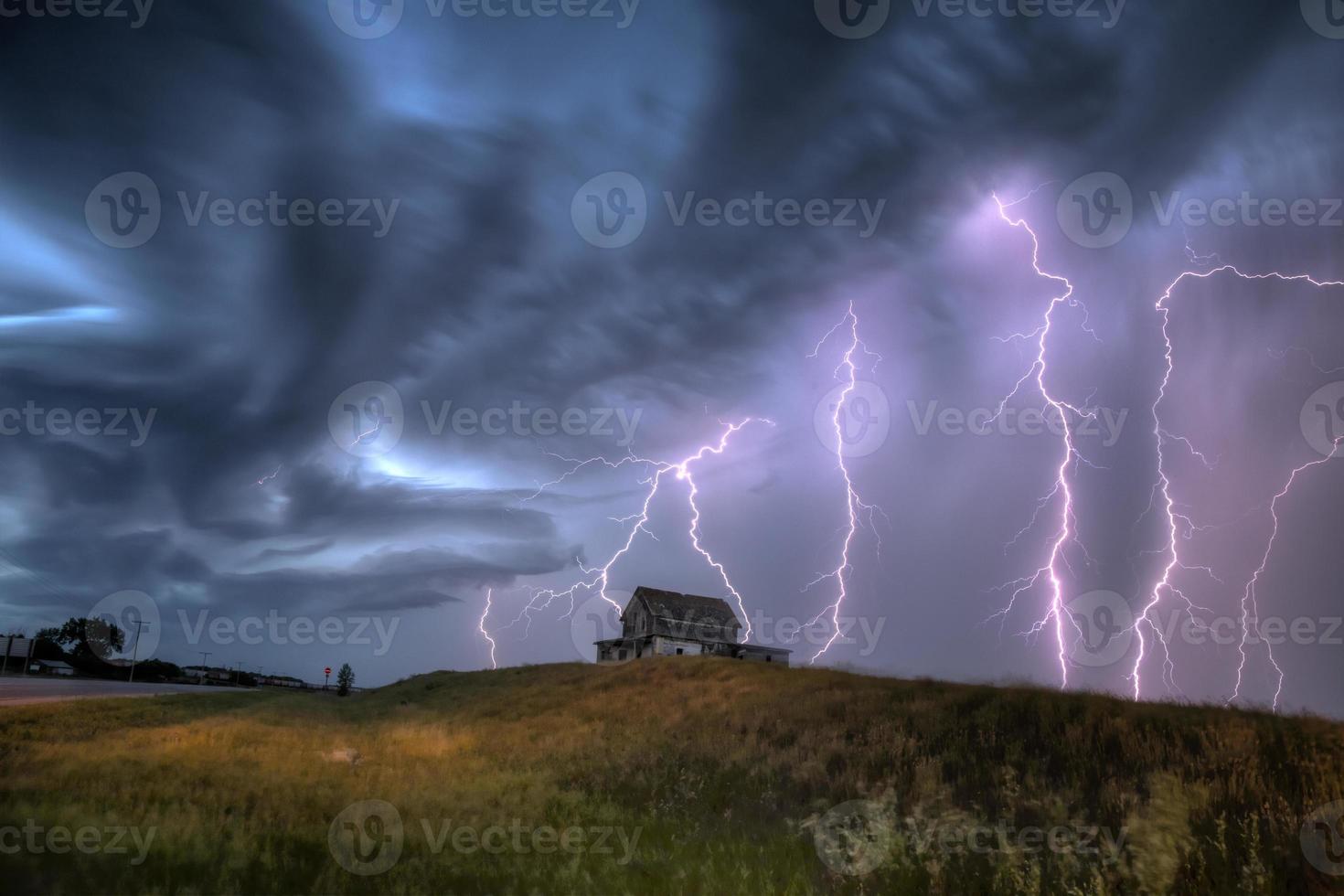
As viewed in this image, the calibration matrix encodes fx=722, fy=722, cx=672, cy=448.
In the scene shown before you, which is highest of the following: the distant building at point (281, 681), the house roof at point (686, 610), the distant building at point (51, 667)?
→ the house roof at point (686, 610)

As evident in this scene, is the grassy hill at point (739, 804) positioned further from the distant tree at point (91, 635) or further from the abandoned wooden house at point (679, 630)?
the distant tree at point (91, 635)

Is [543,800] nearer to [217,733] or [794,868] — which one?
[794,868]

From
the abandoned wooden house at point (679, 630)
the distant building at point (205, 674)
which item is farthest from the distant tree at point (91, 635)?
the abandoned wooden house at point (679, 630)

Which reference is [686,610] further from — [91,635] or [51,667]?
[91,635]

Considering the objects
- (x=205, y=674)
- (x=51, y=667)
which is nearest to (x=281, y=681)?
(x=205, y=674)

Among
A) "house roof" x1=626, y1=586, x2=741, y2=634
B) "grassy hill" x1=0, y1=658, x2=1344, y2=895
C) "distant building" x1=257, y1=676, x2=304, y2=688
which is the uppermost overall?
"house roof" x1=626, y1=586, x2=741, y2=634

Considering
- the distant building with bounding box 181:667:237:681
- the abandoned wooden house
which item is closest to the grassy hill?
the abandoned wooden house

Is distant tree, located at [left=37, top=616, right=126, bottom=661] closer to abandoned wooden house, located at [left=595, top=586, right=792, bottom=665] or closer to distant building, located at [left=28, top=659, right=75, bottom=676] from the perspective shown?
distant building, located at [left=28, top=659, right=75, bottom=676]

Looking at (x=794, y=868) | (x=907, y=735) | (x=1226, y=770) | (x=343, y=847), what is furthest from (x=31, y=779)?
(x=1226, y=770)
